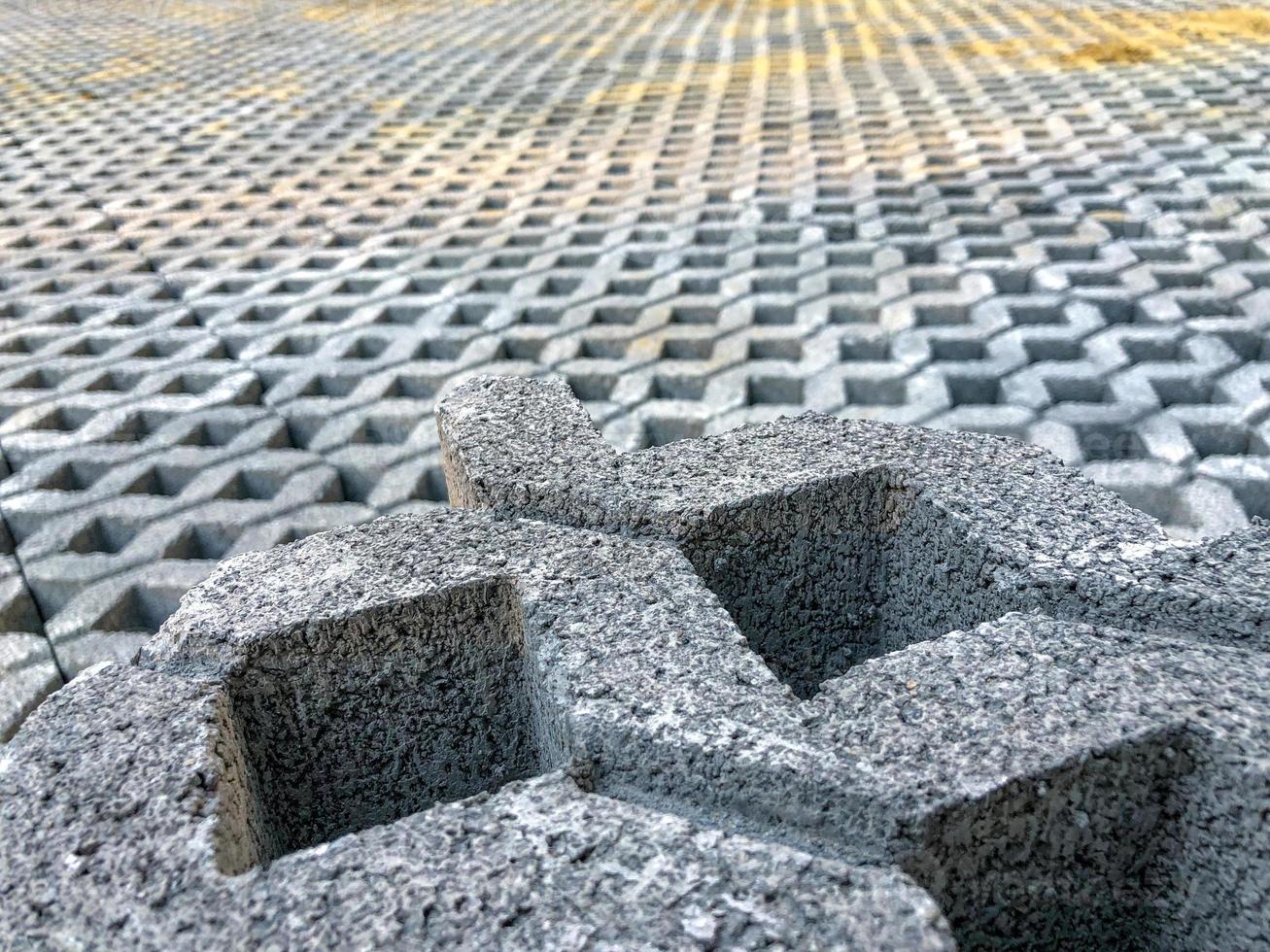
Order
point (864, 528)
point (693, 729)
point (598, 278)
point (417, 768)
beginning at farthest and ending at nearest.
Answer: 1. point (598, 278)
2. point (864, 528)
3. point (417, 768)
4. point (693, 729)

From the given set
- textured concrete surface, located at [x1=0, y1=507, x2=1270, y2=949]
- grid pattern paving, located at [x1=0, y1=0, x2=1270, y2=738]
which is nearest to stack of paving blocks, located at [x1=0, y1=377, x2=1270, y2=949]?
textured concrete surface, located at [x1=0, y1=507, x2=1270, y2=949]

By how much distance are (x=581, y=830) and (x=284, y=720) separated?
462 millimetres

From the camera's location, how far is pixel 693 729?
101cm

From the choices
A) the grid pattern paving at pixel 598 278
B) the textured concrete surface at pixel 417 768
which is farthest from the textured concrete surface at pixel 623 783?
the grid pattern paving at pixel 598 278

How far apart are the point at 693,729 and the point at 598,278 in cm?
248

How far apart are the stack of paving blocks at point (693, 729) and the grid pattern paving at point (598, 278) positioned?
2.79 ft

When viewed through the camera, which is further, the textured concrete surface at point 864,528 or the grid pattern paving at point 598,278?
the grid pattern paving at point 598,278

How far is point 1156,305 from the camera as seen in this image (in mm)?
2928

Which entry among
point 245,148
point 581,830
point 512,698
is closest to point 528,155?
point 245,148

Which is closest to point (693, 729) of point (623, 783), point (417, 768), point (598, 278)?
point (623, 783)

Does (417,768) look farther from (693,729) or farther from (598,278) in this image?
(598,278)

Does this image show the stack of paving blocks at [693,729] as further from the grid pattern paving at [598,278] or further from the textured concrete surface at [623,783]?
the grid pattern paving at [598,278]

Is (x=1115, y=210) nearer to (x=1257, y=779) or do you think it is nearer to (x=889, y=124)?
(x=889, y=124)

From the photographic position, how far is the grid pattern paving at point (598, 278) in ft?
7.79
